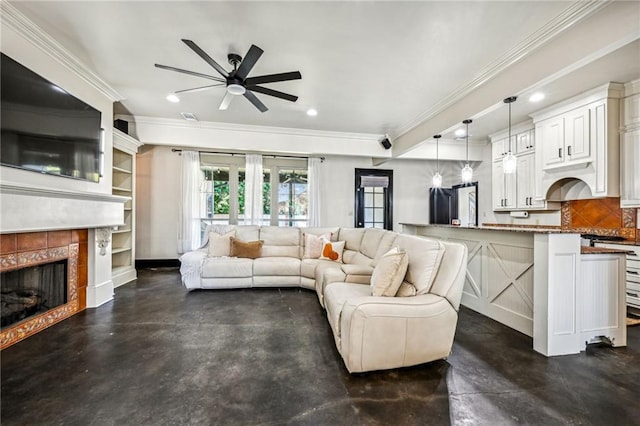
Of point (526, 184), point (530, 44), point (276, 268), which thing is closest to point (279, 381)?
point (276, 268)

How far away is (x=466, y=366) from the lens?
2033mm

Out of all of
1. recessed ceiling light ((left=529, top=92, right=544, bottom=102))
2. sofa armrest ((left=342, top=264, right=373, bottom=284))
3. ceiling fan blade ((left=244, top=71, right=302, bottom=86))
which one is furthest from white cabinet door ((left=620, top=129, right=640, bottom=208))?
ceiling fan blade ((left=244, top=71, right=302, bottom=86))

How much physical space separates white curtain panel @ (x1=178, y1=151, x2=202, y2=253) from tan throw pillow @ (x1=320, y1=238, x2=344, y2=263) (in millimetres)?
2809

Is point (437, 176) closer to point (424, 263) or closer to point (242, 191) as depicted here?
point (424, 263)

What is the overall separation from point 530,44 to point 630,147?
2238 millimetres

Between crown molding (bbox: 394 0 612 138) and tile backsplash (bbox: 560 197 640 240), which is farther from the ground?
crown molding (bbox: 394 0 612 138)

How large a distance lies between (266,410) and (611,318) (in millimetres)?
3058

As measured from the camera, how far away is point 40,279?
2.75 meters

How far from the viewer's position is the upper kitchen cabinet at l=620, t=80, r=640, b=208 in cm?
312

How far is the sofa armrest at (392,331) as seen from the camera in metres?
1.82

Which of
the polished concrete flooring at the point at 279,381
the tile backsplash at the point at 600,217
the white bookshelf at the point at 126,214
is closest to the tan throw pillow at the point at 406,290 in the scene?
the polished concrete flooring at the point at 279,381

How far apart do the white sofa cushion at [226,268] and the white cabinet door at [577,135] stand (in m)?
4.90

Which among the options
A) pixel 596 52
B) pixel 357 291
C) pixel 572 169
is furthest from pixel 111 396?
pixel 572 169

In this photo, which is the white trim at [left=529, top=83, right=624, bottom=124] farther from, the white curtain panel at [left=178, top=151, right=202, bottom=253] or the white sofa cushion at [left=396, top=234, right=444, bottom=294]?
the white curtain panel at [left=178, top=151, right=202, bottom=253]
